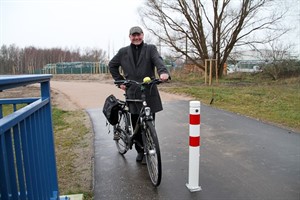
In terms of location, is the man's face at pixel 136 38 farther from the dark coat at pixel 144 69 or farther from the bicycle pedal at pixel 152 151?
the bicycle pedal at pixel 152 151

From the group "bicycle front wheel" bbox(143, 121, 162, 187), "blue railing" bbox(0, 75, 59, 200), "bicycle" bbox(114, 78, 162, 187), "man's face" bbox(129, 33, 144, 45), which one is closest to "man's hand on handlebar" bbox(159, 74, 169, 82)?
"bicycle" bbox(114, 78, 162, 187)

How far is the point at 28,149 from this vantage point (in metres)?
2.02

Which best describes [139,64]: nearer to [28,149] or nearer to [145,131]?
[145,131]

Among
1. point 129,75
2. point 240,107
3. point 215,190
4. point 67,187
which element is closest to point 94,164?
point 67,187

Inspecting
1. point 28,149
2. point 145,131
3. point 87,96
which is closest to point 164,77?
point 145,131

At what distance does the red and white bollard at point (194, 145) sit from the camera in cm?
323

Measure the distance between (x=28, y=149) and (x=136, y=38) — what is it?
96.2 inches

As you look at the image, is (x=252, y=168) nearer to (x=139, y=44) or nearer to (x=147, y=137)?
(x=147, y=137)

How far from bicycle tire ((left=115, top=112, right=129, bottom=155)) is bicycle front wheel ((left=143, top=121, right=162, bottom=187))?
2.23ft

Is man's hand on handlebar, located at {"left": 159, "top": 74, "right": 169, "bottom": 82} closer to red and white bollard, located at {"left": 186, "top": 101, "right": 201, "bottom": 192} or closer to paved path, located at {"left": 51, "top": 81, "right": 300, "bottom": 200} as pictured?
red and white bollard, located at {"left": 186, "top": 101, "right": 201, "bottom": 192}

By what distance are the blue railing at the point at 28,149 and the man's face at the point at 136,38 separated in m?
1.67

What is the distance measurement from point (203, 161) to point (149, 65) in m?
1.67

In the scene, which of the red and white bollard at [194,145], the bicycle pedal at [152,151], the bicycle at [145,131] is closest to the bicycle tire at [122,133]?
the bicycle at [145,131]

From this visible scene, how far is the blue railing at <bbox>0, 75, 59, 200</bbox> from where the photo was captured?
1624 mm
